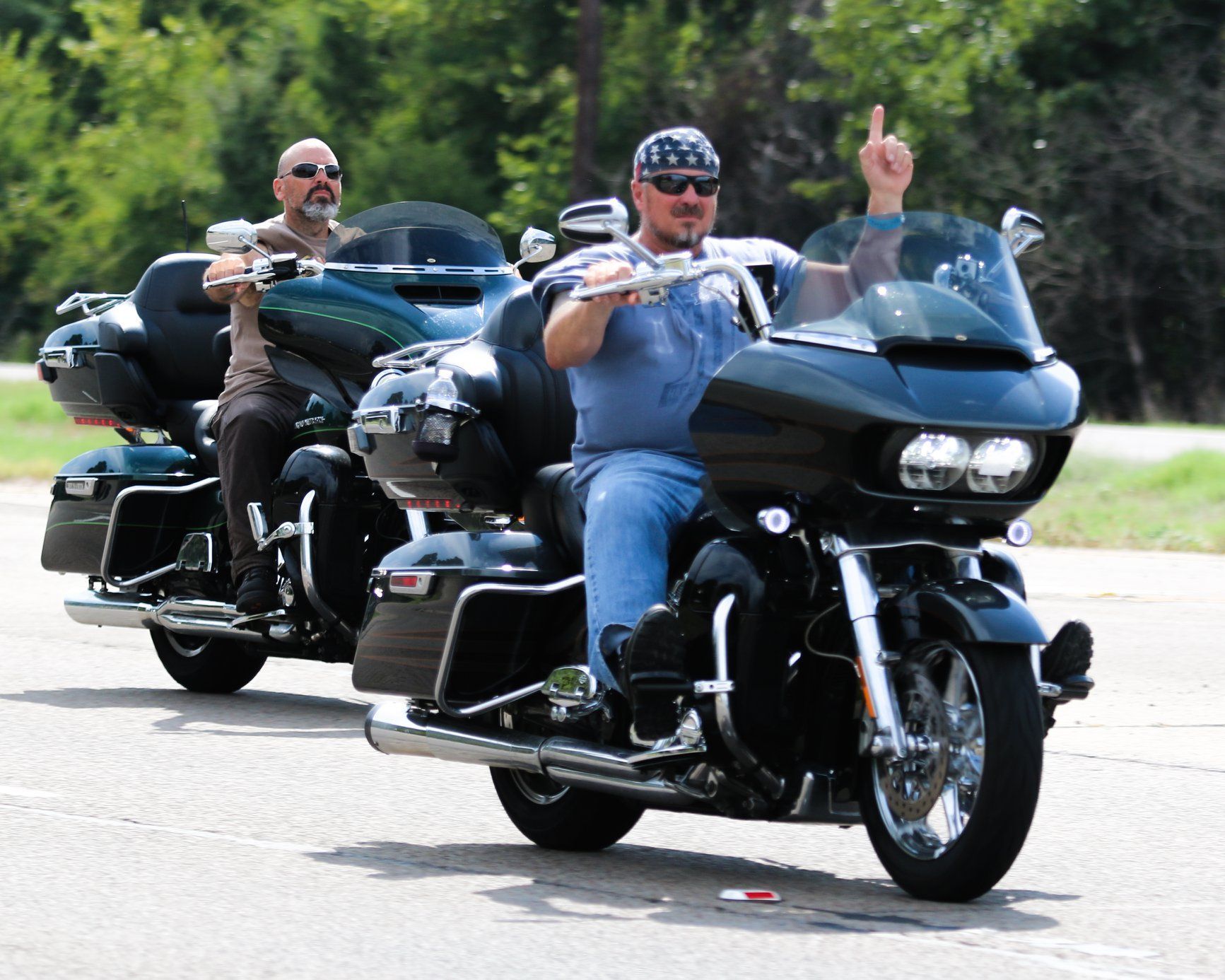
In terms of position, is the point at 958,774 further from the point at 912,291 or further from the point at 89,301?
the point at 89,301

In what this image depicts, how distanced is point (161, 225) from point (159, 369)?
110ft

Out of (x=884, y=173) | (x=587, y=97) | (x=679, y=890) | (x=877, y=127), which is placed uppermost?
(x=587, y=97)

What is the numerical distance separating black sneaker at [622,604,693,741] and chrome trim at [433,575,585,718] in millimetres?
720

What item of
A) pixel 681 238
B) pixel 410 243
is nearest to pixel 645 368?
pixel 681 238

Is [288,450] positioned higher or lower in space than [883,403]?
lower

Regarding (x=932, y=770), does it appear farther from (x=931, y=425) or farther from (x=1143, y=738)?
(x=1143, y=738)

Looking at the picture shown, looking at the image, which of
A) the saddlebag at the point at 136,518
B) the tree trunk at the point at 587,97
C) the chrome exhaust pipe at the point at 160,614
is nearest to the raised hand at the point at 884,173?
the chrome exhaust pipe at the point at 160,614

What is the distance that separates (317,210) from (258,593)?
1.70 metres

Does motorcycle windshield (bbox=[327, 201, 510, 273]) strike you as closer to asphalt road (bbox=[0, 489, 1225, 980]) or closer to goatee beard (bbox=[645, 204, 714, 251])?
asphalt road (bbox=[0, 489, 1225, 980])

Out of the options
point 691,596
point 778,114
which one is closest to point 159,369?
point 691,596

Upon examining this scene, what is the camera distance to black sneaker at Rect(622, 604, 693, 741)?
16.3 ft

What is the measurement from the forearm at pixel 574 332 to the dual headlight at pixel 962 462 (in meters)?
0.89

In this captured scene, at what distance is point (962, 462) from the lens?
15.4 feet

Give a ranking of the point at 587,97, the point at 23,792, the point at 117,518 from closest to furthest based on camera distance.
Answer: the point at 23,792 → the point at 117,518 → the point at 587,97
